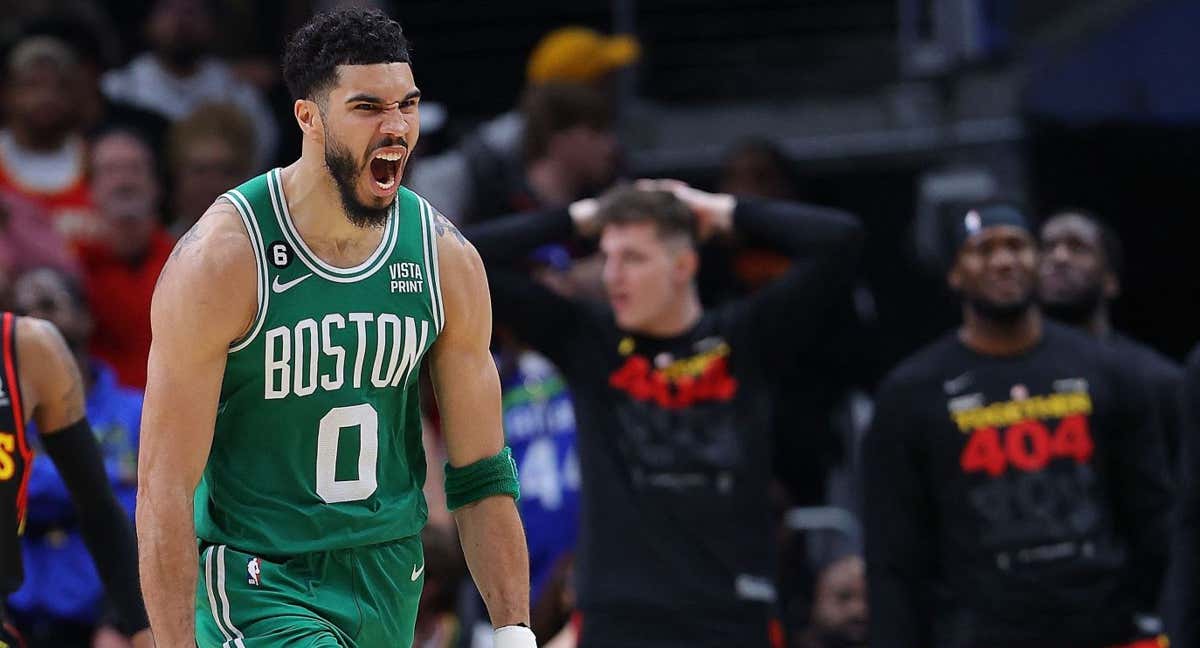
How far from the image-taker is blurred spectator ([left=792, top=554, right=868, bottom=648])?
25.3 feet

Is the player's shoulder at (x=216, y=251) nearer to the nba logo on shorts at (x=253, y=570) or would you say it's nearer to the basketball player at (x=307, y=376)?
the basketball player at (x=307, y=376)

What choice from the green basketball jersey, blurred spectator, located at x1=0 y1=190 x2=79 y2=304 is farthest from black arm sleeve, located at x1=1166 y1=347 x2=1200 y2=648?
blurred spectator, located at x1=0 y1=190 x2=79 y2=304

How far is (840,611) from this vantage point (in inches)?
305

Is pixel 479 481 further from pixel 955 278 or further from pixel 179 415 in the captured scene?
pixel 955 278

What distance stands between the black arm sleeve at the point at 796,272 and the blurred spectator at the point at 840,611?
110 cm

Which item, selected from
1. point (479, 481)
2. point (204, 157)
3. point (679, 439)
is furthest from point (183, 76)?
point (479, 481)

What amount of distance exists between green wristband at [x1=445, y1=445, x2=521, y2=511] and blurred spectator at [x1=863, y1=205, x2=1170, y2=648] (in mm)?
2405

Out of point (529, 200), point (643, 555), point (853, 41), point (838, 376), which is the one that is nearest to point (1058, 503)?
point (643, 555)

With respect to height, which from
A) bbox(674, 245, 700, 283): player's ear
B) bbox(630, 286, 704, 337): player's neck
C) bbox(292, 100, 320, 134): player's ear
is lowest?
bbox(630, 286, 704, 337): player's neck

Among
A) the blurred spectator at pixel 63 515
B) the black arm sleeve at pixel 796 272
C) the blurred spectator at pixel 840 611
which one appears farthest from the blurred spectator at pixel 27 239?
the blurred spectator at pixel 840 611

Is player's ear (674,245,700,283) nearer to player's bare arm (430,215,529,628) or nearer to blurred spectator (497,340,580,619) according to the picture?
blurred spectator (497,340,580,619)

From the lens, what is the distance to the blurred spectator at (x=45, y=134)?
8.77 metres

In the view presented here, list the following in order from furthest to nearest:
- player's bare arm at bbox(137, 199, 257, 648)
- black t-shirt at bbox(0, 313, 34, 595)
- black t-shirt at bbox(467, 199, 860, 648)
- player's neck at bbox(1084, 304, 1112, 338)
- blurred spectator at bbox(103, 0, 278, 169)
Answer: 1. blurred spectator at bbox(103, 0, 278, 169)
2. player's neck at bbox(1084, 304, 1112, 338)
3. black t-shirt at bbox(467, 199, 860, 648)
4. black t-shirt at bbox(0, 313, 34, 595)
5. player's bare arm at bbox(137, 199, 257, 648)

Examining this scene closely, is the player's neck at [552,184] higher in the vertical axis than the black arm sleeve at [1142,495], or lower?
higher
